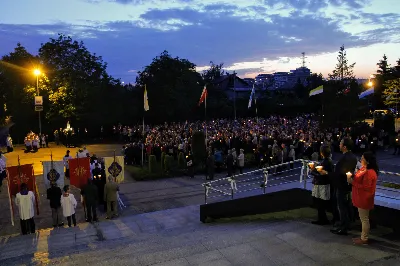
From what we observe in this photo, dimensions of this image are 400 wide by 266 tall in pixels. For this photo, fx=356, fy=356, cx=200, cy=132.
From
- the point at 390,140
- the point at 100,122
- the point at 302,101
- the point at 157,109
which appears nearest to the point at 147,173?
the point at 390,140

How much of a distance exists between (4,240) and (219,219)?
240 inches

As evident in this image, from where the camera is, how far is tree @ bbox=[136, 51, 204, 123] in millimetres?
44875

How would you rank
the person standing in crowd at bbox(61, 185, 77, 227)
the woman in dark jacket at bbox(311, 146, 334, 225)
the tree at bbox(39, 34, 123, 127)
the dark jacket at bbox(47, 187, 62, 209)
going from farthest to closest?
the tree at bbox(39, 34, 123, 127)
the dark jacket at bbox(47, 187, 62, 209)
the person standing in crowd at bbox(61, 185, 77, 227)
the woman in dark jacket at bbox(311, 146, 334, 225)

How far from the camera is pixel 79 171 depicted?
545 inches

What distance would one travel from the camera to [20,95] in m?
36.3

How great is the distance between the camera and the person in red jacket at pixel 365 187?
5574 millimetres

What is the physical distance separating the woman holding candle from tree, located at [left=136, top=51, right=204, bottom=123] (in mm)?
38050

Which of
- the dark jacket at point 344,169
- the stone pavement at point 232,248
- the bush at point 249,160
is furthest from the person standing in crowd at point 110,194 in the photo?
the bush at point 249,160

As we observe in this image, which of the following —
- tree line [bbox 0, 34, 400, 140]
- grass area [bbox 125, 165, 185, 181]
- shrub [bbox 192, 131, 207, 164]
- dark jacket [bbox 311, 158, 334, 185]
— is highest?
tree line [bbox 0, 34, 400, 140]

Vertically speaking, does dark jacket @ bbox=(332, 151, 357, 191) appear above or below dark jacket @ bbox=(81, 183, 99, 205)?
above

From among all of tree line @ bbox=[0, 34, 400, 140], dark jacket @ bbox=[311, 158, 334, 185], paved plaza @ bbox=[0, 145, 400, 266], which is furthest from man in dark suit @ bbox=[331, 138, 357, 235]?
tree line @ bbox=[0, 34, 400, 140]

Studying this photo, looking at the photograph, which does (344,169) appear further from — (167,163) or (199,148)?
(199,148)

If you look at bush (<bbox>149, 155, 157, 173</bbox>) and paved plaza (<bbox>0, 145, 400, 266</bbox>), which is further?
bush (<bbox>149, 155, 157, 173</bbox>)

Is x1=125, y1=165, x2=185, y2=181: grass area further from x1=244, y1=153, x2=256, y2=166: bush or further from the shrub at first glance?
x1=244, y1=153, x2=256, y2=166: bush
